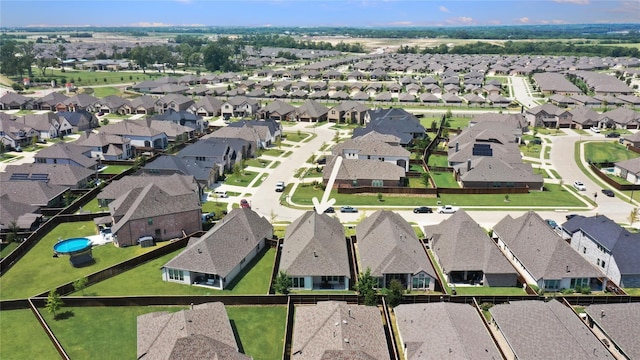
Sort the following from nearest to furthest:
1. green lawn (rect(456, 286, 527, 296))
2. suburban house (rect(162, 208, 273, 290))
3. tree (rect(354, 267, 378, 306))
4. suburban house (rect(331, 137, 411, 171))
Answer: tree (rect(354, 267, 378, 306)) → green lawn (rect(456, 286, 527, 296)) → suburban house (rect(162, 208, 273, 290)) → suburban house (rect(331, 137, 411, 171))

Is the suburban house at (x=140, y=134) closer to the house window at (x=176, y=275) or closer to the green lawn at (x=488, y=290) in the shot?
the house window at (x=176, y=275)

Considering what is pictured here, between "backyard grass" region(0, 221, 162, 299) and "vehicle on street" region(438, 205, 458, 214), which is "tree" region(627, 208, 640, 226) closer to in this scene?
"vehicle on street" region(438, 205, 458, 214)

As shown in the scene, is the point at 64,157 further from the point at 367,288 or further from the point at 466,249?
the point at 466,249

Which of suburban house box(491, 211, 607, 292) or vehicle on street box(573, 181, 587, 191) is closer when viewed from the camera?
suburban house box(491, 211, 607, 292)

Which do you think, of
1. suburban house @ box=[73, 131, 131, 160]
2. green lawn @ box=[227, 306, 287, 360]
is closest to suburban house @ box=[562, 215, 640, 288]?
green lawn @ box=[227, 306, 287, 360]

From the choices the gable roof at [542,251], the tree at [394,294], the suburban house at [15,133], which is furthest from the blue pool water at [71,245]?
the suburban house at [15,133]
